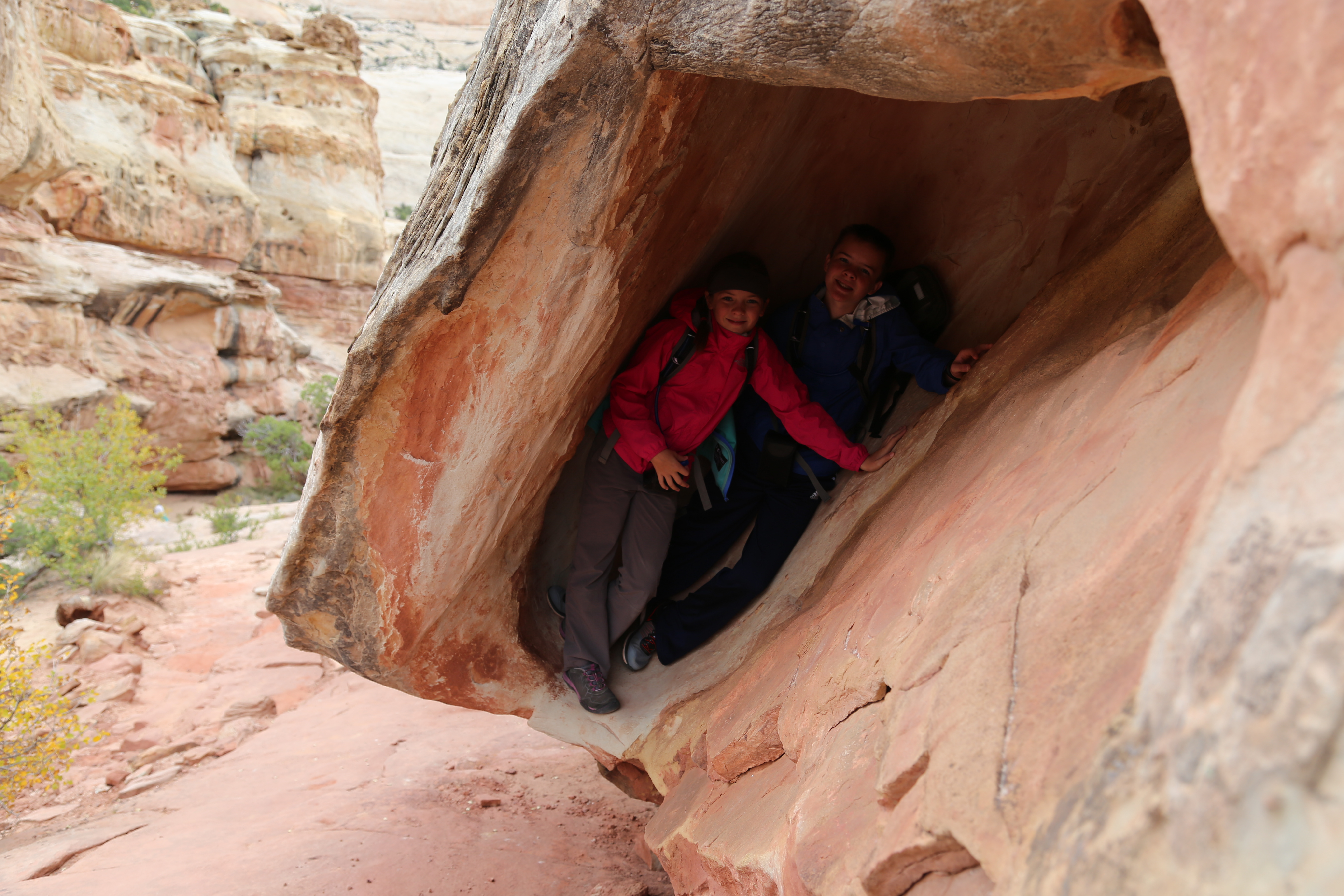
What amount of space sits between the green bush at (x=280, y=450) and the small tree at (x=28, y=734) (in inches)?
345

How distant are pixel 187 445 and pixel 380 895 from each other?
11.8 metres

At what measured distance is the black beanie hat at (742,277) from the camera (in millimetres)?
2998

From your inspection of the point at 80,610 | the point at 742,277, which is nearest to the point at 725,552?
the point at 742,277

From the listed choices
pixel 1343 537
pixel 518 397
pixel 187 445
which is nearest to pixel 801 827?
pixel 1343 537

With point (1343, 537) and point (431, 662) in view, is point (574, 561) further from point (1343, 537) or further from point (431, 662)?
point (1343, 537)

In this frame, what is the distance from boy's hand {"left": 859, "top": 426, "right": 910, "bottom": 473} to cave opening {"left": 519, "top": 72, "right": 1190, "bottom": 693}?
14 cm

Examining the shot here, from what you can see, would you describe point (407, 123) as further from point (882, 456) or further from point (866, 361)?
point (882, 456)

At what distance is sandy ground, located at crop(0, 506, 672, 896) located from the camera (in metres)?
3.41

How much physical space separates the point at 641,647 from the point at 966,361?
6.12 ft

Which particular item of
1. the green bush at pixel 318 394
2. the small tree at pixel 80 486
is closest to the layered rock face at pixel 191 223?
the green bush at pixel 318 394

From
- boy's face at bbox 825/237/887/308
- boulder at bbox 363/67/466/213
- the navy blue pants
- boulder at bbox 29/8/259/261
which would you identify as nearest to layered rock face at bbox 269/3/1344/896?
the navy blue pants

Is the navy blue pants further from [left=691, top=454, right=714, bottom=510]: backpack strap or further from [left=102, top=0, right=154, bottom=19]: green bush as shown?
[left=102, top=0, right=154, bottom=19]: green bush

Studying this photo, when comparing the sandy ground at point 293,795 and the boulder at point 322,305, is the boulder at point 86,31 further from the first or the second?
the sandy ground at point 293,795

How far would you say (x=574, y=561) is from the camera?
3479 mm
